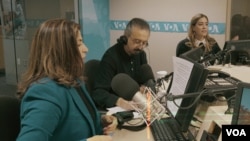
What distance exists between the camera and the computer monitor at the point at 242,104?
737 mm

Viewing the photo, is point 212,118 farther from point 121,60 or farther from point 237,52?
point 237,52

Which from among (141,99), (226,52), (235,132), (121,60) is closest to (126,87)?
(141,99)

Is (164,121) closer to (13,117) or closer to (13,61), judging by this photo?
(13,117)

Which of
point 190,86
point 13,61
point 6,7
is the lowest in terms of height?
point 13,61

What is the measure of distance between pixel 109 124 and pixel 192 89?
40cm

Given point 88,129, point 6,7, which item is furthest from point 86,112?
point 6,7

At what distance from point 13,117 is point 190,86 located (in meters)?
0.68

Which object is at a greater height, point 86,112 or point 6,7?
point 6,7

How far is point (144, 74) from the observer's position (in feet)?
5.46

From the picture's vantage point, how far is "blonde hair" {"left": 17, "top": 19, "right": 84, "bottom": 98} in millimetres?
958

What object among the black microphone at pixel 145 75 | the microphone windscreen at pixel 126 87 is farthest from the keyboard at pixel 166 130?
the black microphone at pixel 145 75

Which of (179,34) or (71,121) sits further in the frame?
(179,34)

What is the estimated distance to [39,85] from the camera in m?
0.89

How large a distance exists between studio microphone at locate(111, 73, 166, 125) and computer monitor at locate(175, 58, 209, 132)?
0.07 meters
